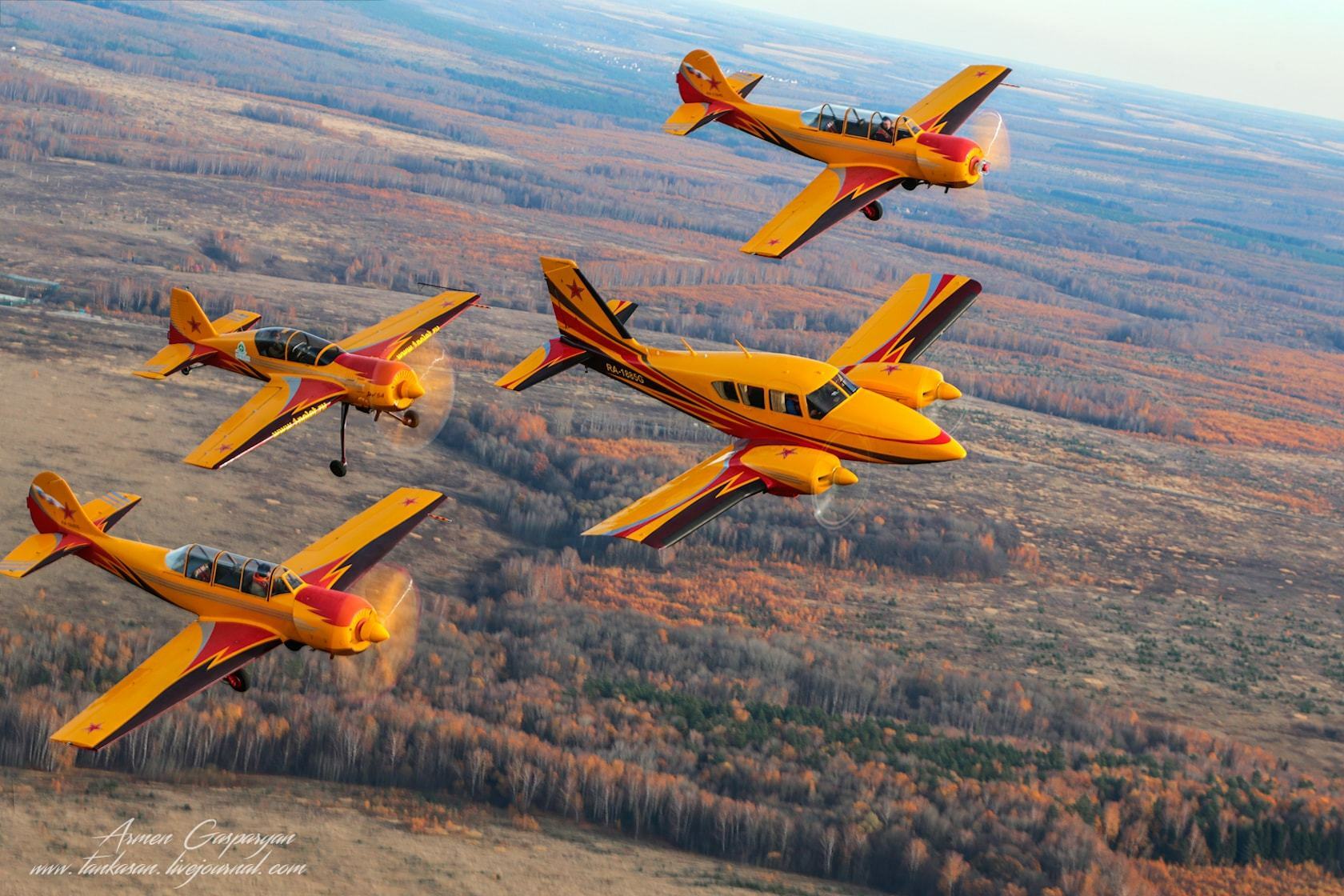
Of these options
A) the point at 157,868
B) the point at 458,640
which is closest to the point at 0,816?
the point at 157,868

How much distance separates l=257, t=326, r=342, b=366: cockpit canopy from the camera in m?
63.3

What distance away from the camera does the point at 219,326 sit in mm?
67250

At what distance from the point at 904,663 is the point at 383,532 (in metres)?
145

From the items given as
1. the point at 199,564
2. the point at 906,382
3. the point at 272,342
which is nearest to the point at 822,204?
the point at 906,382

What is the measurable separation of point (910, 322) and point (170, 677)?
3574 cm

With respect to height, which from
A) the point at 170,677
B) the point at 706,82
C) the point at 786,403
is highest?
the point at 706,82

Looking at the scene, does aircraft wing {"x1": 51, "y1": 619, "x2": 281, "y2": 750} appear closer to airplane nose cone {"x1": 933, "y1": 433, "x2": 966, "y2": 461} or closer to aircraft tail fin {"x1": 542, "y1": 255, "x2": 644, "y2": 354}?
aircraft tail fin {"x1": 542, "y1": 255, "x2": 644, "y2": 354}

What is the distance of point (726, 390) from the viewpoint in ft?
208

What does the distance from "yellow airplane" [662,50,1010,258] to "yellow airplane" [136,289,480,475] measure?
1519 cm

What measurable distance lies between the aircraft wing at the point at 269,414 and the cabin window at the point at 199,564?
4300mm

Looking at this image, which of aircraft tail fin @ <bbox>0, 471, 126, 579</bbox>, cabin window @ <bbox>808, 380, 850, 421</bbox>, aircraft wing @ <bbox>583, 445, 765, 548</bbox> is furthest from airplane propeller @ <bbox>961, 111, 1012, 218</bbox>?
aircraft tail fin @ <bbox>0, 471, 126, 579</bbox>

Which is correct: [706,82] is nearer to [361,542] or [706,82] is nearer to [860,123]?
[860,123]

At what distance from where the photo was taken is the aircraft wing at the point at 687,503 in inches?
2146

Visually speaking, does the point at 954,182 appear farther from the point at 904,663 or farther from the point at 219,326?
the point at 904,663
